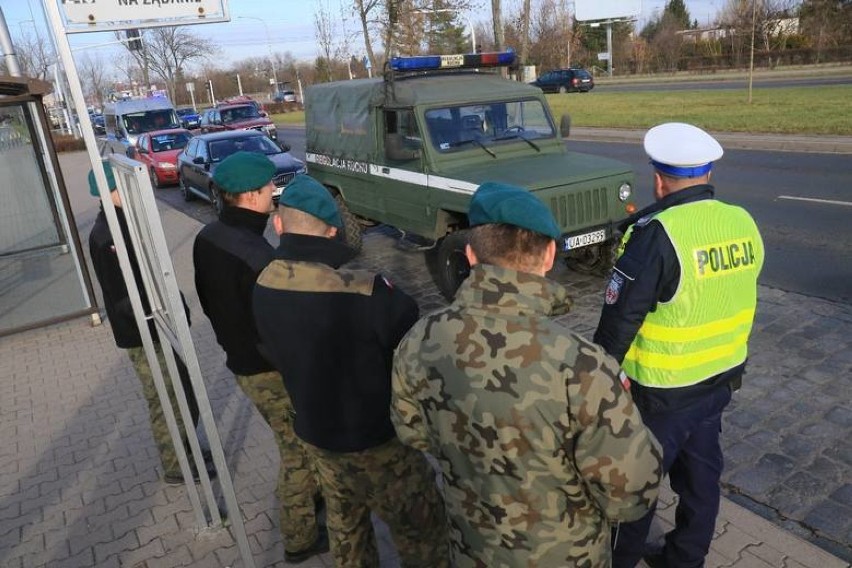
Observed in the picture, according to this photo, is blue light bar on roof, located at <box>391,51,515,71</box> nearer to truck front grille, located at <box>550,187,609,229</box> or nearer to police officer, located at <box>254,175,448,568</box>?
truck front grille, located at <box>550,187,609,229</box>

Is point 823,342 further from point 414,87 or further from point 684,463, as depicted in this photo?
point 414,87

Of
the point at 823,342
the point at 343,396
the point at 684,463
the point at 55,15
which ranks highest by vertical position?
the point at 55,15

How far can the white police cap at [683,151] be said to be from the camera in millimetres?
2387

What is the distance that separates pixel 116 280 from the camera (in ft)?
11.9

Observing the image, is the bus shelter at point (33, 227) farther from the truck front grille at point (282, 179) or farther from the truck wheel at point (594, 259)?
the truck wheel at point (594, 259)

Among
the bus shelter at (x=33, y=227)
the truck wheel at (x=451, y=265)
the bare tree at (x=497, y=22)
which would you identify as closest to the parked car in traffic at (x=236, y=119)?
the bare tree at (x=497, y=22)

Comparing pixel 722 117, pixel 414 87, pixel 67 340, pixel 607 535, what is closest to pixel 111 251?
pixel 607 535

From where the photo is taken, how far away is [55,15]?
2.33 m

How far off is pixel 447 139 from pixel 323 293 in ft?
16.5

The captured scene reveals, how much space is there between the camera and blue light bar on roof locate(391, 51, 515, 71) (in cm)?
745

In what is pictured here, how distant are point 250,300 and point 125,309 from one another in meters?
1.17

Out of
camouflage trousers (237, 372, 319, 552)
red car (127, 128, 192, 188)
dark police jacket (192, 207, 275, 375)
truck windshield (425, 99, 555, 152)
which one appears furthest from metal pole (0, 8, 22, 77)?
camouflage trousers (237, 372, 319, 552)

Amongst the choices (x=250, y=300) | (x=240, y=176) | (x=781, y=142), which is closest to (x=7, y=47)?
(x=240, y=176)

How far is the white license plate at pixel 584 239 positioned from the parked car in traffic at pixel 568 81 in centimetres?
3293
